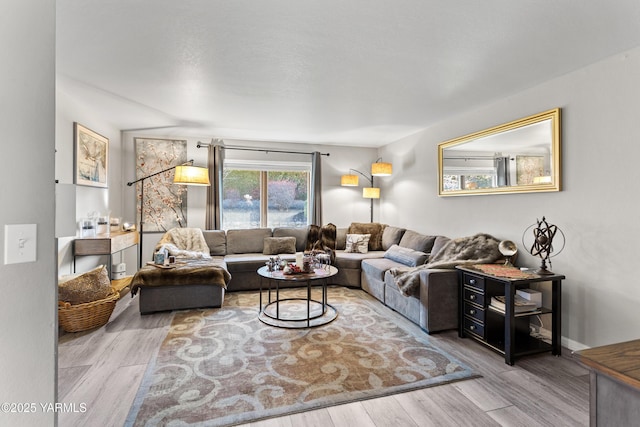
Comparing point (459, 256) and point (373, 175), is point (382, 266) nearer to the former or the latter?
point (459, 256)

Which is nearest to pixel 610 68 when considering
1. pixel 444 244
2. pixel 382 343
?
pixel 444 244

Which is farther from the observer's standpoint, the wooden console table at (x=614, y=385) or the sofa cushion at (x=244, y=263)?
the sofa cushion at (x=244, y=263)

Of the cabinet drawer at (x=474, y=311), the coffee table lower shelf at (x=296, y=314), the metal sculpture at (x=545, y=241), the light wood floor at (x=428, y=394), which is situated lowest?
the light wood floor at (x=428, y=394)

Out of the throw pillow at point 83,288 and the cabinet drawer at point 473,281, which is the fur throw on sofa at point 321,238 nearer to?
the cabinet drawer at point 473,281

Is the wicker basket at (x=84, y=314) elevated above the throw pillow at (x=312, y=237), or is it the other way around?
the throw pillow at (x=312, y=237)

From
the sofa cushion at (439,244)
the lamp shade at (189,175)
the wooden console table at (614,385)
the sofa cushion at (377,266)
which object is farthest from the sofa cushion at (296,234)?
the wooden console table at (614,385)

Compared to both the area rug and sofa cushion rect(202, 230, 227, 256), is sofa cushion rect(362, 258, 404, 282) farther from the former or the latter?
sofa cushion rect(202, 230, 227, 256)

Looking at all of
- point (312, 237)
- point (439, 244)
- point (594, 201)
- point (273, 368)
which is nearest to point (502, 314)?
point (594, 201)

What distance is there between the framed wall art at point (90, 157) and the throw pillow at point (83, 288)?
3.87 ft

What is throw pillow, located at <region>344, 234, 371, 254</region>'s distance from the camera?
203 inches

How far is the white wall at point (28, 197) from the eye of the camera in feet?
2.99

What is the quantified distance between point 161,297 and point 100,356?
1034 mm

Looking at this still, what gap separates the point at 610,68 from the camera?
246cm

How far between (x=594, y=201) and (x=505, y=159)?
983 millimetres
